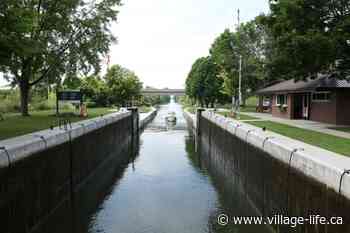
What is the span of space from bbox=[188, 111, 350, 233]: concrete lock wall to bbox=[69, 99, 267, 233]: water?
823mm

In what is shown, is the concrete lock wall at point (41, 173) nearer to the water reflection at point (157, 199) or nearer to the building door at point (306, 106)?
the water reflection at point (157, 199)

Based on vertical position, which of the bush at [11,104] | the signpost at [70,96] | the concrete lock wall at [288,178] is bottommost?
the concrete lock wall at [288,178]

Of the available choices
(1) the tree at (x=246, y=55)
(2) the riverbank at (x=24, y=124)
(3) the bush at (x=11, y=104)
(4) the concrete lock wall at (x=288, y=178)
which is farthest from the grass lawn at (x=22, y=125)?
(1) the tree at (x=246, y=55)

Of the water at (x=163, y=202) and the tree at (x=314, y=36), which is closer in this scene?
the water at (x=163, y=202)

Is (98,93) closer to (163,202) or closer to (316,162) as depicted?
(163,202)

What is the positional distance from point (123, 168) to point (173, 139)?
15855 millimetres

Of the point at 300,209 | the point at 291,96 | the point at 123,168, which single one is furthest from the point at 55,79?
the point at 300,209

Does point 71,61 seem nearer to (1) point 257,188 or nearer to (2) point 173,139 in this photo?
(2) point 173,139

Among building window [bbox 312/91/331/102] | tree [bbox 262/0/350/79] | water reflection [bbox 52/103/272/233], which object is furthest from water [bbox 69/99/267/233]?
building window [bbox 312/91/331/102]

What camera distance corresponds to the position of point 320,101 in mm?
30828

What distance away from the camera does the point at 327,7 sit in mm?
23562

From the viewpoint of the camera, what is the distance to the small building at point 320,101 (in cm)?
2800

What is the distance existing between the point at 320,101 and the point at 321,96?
0.52 meters

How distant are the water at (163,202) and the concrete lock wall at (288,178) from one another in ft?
2.70
